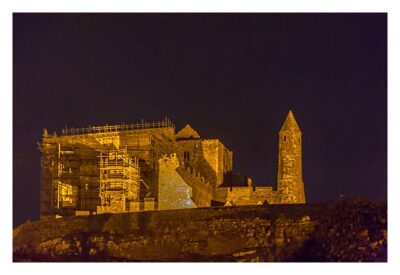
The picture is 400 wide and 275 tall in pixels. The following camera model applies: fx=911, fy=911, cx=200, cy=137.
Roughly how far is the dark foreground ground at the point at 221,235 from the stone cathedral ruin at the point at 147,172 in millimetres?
5695

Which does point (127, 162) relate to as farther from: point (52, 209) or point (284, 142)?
point (284, 142)

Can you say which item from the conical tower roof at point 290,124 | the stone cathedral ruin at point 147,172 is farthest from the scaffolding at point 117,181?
the conical tower roof at point 290,124

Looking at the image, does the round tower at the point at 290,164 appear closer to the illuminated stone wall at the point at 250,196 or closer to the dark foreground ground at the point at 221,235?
the illuminated stone wall at the point at 250,196

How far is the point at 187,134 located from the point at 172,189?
1181 cm

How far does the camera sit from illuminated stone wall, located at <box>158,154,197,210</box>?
38000mm

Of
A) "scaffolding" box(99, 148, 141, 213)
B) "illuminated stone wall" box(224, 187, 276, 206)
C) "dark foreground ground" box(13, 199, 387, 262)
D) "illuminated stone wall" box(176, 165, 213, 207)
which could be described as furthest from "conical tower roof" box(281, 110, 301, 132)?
"dark foreground ground" box(13, 199, 387, 262)

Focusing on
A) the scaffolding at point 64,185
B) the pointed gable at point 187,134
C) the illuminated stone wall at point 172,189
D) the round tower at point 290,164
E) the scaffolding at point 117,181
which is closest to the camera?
the illuminated stone wall at point 172,189

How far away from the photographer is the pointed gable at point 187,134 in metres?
49.8

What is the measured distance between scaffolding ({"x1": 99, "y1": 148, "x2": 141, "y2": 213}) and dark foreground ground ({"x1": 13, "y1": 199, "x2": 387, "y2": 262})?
7.02 m

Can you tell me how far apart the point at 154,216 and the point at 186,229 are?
1403 millimetres

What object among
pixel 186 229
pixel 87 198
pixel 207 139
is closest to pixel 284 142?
pixel 207 139

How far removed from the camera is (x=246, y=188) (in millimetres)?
45250

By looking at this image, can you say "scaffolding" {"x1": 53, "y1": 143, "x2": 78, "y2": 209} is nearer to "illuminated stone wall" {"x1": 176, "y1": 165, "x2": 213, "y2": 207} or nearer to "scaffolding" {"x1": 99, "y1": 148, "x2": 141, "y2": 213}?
"scaffolding" {"x1": 99, "y1": 148, "x2": 141, "y2": 213}

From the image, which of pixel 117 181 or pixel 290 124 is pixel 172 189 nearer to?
pixel 117 181
